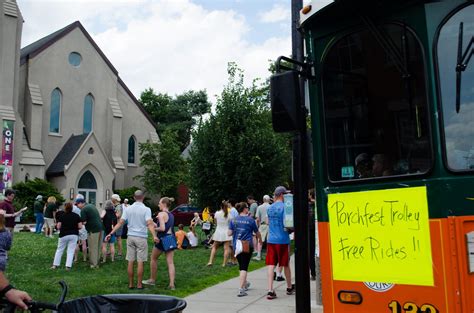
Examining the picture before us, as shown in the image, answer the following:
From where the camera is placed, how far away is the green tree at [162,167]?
40.4 m

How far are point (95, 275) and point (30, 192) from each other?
22.6 metres

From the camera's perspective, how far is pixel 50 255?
14789 millimetres

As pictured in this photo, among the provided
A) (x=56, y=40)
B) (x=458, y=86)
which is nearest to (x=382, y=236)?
(x=458, y=86)

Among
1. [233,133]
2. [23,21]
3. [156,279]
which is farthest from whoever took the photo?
[23,21]

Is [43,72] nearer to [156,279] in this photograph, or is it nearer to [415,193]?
[156,279]

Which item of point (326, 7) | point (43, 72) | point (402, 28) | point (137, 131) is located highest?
point (43, 72)

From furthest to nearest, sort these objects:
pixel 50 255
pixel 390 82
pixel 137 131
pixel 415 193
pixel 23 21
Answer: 1. pixel 137 131
2. pixel 23 21
3. pixel 50 255
4. pixel 390 82
5. pixel 415 193

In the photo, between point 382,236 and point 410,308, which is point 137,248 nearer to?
point 382,236

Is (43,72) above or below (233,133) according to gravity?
above

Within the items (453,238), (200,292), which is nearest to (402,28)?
(453,238)

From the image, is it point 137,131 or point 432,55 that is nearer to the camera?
point 432,55

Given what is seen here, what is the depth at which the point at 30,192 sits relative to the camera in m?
31.8

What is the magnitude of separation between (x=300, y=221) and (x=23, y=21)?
125 feet

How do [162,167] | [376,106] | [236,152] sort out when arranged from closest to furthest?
[376,106], [236,152], [162,167]
